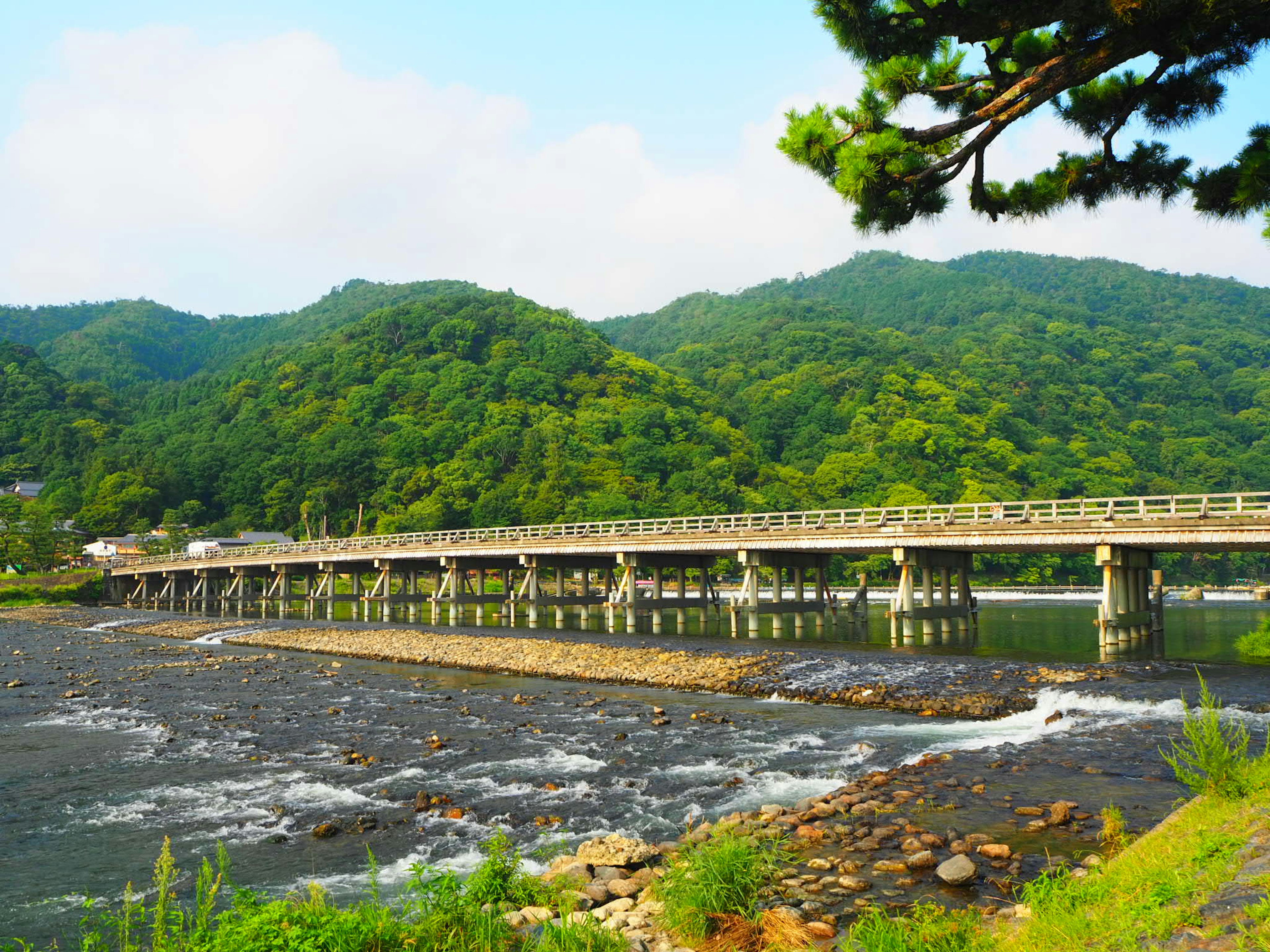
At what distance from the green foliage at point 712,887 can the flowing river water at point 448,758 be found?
2.74 meters

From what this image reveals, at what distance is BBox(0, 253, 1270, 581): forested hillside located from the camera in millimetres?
105062

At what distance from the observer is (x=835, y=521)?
165ft

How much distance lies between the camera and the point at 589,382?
128000mm

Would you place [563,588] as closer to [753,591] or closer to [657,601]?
[657,601]

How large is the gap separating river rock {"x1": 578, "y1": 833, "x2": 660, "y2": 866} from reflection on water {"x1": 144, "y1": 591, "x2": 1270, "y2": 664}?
804 inches

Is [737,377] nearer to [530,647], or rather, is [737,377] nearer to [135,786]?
[530,647]

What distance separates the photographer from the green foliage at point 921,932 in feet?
20.4

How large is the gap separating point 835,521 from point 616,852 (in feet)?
139

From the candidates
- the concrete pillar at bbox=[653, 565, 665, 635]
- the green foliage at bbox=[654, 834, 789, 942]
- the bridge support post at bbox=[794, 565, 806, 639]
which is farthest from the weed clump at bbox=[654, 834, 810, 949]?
the concrete pillar at bbox=[653, 565, 665, 635]

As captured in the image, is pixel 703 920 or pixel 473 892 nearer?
pixel 703 920

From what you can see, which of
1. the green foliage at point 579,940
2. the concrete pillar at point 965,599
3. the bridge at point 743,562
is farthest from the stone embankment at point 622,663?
the green foliage at point 579,940

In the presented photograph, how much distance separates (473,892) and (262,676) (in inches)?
924

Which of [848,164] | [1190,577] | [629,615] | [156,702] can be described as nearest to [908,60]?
[848,164]

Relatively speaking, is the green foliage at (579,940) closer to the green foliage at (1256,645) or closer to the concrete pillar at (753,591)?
the green foliage at (1256,645)
